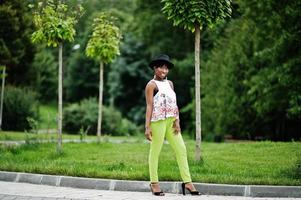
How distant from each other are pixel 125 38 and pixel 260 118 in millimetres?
24421

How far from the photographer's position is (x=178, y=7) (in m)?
12.0

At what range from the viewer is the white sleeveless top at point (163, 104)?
925cm

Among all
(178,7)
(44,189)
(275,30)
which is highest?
(275,30)

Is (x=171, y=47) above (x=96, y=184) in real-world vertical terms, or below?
above

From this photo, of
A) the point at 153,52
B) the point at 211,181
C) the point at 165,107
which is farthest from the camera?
the point at 153,52

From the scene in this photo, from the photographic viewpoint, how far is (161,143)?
9344 millimetres

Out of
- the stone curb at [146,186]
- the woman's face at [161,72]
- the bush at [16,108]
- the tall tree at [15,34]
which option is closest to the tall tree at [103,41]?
the stone curb at [146,186]

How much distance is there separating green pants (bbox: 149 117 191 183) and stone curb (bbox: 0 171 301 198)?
556 mm

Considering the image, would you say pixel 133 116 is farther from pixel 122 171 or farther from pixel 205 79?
pixel 122 171

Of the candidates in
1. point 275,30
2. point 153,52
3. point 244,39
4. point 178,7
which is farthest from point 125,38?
point 178,7

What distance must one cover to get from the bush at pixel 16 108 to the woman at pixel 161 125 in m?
21.6

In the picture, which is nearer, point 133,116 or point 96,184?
point 96,184

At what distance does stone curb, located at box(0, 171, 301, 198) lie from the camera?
9.41 m

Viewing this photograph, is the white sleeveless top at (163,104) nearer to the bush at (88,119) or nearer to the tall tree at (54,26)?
the tall tree at (54,26)
